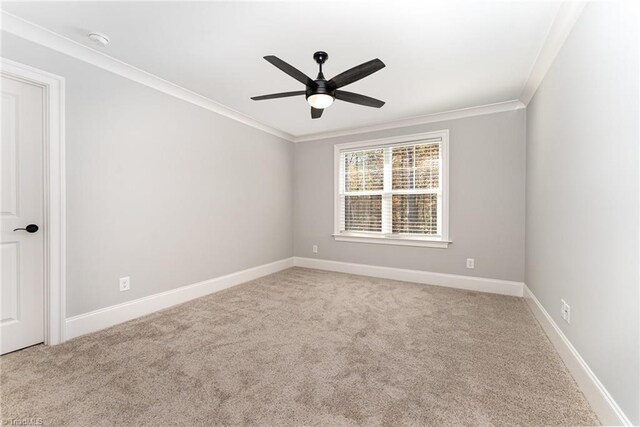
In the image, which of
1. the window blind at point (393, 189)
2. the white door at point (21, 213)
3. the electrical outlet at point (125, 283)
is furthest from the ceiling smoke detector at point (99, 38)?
the window blind at point (393, 189)

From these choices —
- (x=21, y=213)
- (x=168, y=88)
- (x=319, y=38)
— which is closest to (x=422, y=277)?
(x=319, y=38)

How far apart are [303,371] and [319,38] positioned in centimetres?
241

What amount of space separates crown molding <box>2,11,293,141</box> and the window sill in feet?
8.46

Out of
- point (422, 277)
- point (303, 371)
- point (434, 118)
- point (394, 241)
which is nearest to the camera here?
point (303, 371)

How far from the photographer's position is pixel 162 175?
3.05 metres

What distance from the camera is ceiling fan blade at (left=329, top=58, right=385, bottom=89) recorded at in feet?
6.28

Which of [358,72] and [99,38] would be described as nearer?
[358,72]

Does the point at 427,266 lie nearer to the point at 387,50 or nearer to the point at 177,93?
the point at 387,50

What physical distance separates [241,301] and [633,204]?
3241mm

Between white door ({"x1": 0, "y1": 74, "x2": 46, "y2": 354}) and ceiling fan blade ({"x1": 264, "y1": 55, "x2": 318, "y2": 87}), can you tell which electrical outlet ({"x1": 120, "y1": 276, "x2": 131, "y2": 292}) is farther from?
ceiling fan blade ({"x1": 264, "y1": 55, "x2": 318, "y2": 87})

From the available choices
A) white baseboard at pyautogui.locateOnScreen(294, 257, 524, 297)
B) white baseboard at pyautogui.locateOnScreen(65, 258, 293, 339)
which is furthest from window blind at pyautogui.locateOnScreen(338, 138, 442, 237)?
white baseboard at pyautogui.locateOnScreen(65, 258, 293, 339)

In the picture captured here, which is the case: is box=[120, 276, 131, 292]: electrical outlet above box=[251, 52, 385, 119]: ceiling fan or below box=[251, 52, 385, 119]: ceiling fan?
below

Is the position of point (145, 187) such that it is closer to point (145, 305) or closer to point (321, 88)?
point (145, 305)

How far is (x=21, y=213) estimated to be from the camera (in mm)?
2180
